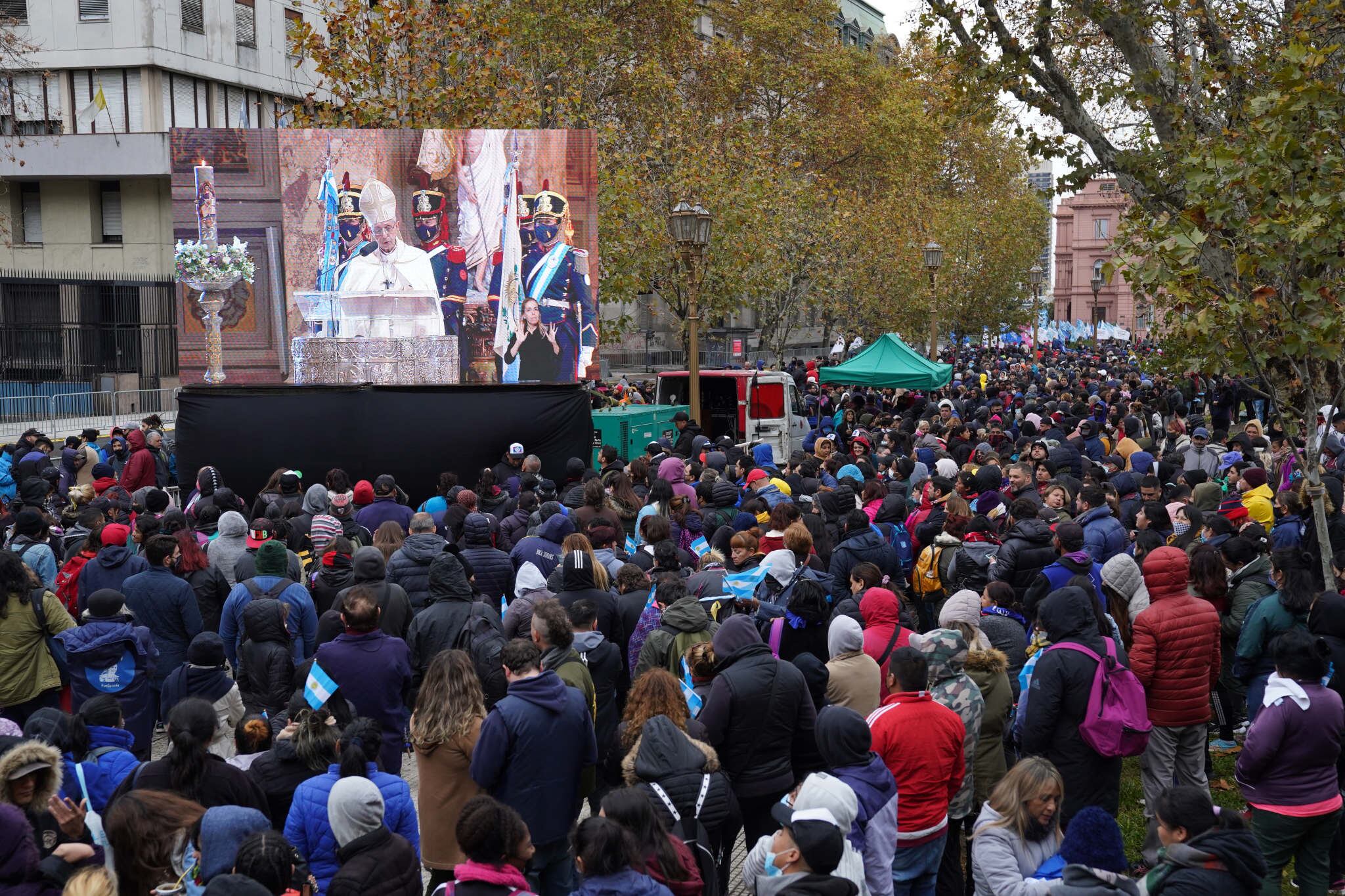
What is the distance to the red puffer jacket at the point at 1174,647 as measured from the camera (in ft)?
22.3

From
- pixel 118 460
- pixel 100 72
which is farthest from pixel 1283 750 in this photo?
pixel 100 72

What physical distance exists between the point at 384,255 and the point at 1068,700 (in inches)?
558

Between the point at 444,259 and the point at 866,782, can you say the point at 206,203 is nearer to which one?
the point at 444,259

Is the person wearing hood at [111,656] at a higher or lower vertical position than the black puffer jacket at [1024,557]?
lower

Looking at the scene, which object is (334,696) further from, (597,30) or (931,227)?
(931,227)

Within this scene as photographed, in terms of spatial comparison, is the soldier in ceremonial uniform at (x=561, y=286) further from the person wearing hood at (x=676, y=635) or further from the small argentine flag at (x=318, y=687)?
the small argentine flag at (x=318, y=687)

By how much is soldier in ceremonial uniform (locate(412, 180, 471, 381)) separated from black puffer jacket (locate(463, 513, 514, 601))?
32.4ft

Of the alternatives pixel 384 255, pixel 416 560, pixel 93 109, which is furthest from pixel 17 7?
pixel 416 560

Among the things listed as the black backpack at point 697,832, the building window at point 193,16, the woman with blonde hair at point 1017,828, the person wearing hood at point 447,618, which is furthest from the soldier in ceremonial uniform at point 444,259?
the building window at point 193,16

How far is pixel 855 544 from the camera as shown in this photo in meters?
8.61

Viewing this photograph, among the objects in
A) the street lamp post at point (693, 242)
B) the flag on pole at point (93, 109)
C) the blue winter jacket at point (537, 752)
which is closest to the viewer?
the blue winter jacket at point (537, 752)

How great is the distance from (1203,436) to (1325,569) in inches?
292

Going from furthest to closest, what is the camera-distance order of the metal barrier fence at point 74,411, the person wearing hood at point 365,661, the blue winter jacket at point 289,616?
the metal barrier fence at point 74,411 < the blue winter jacket at point 289,616 < the person wearing hood at point 365,661

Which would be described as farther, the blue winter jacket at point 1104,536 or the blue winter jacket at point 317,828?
the blue winter jacket at point 1104,536
